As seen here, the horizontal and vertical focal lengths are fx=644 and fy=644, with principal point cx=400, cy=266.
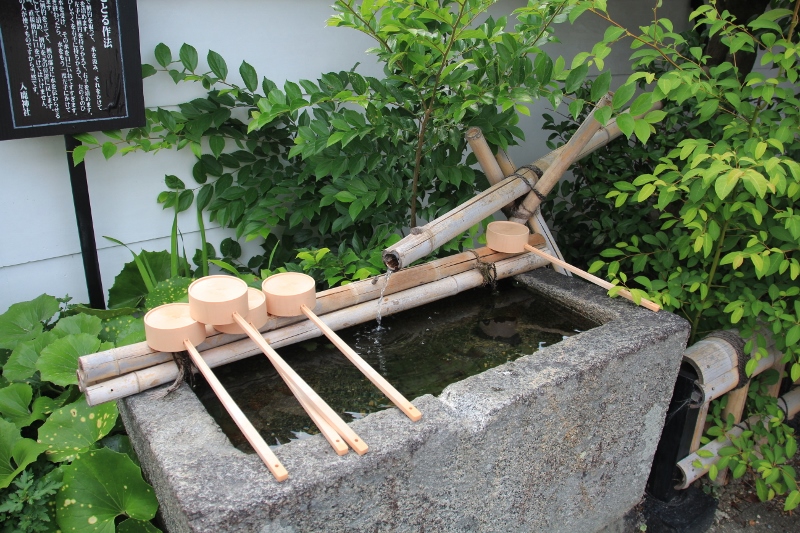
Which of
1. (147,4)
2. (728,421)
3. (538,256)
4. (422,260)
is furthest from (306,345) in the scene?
(728,421)

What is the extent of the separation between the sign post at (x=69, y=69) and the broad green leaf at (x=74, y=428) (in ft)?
3.86

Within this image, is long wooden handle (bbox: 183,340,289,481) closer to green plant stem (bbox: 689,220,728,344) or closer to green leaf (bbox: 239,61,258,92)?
green leaf (bbox: 239,61,258,92)

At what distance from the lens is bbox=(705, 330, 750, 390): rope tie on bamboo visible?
10.5 ft

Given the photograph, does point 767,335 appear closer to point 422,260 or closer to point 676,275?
point 676,275

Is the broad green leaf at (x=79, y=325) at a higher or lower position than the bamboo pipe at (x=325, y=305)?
lower

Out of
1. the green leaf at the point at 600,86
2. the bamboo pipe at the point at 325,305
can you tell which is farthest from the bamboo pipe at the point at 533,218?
the green leaf at the point at 600,86

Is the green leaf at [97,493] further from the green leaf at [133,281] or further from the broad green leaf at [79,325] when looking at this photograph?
Answer: the green leaf at [133,281]

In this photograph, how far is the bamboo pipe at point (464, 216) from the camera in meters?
2.90

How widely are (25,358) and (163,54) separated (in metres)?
1.57

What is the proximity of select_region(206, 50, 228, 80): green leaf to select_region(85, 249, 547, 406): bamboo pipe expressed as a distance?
1.46m

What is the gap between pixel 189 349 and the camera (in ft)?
7.60

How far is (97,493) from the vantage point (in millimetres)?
2268

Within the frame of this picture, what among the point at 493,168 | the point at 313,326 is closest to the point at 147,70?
the point at 313,326

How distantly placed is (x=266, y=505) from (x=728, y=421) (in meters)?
2.59
